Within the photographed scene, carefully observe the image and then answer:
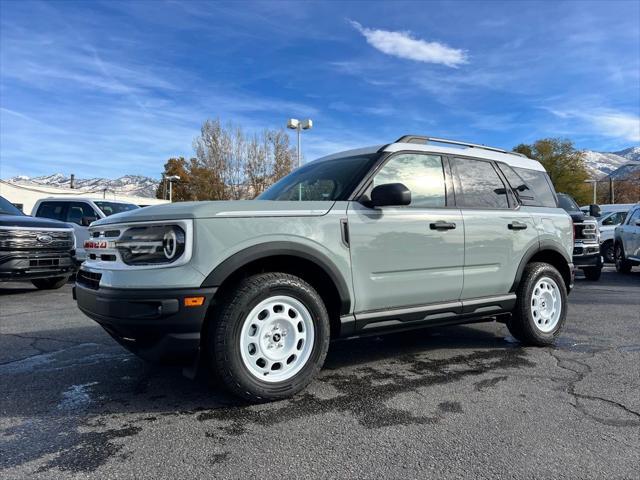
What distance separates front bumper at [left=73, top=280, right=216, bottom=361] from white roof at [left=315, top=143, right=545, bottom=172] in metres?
1.91

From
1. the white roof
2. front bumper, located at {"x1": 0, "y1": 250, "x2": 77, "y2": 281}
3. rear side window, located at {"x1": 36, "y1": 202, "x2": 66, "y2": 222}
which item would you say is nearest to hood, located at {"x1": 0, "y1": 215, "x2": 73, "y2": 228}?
front bumper, located at {"x1": 0, "y1": 250, "x2": 77, "y2": 281}

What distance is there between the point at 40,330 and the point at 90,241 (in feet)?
8.61

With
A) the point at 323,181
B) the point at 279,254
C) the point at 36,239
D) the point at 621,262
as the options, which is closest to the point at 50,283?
the point at 36,239

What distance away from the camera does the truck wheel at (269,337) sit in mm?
3059

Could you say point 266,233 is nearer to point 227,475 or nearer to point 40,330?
point 227,475

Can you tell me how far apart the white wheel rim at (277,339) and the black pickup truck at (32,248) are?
6320 mm

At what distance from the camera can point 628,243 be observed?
472 inches

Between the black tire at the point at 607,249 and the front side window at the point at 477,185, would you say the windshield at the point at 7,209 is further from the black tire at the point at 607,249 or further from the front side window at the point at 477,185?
the black tire at the point at 607,249

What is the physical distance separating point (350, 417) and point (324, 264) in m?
1.01

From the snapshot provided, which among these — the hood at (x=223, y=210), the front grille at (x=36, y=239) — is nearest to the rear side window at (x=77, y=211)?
the front grille at (x=36, y=239)

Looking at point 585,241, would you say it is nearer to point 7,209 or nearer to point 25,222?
point 25,222

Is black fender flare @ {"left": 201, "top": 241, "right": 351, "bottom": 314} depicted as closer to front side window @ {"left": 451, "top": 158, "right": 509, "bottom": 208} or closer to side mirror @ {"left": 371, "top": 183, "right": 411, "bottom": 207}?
side mirror @ {"left": 371, "top": 183, "right": 411, "bottom": 207}

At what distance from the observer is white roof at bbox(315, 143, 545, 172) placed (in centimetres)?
413

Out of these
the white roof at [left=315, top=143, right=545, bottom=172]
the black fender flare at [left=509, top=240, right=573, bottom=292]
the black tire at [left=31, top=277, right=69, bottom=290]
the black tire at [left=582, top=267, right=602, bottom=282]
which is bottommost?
the black tire at [left=582, top=267, right=602, bottom=282]
